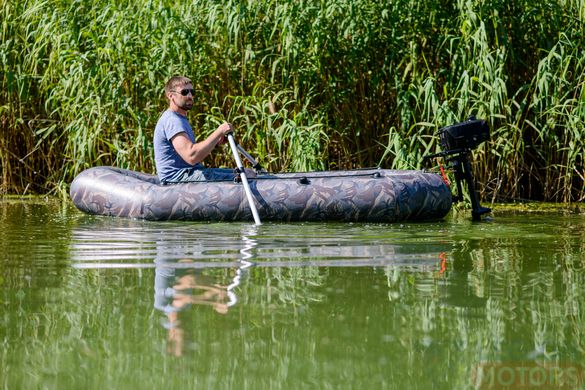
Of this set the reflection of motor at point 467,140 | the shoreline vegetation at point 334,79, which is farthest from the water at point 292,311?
the shoreline vegetation at point 334,79

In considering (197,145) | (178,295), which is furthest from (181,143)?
(178,295)

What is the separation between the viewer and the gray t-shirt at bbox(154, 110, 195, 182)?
829 cm

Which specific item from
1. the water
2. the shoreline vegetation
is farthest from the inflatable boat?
the water

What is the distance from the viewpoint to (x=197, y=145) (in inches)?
319

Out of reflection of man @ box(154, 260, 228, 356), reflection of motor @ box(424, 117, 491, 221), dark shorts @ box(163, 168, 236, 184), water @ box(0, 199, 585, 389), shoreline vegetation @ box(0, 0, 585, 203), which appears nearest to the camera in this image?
water @ box(0, 199, 585, 389)

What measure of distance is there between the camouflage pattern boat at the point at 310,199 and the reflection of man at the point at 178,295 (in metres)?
2.78

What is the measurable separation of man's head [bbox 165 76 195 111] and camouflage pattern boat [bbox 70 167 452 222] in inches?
23.9

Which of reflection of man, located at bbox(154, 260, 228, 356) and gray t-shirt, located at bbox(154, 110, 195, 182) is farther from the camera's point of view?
gray t-shirt, located at bbox(154, 110, 195, 182)

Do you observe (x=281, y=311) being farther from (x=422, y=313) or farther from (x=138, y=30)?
(x=138, y=30)

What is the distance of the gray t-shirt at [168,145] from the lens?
8.29m

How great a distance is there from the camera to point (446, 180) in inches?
321

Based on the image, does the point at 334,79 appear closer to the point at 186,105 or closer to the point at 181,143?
the point at 186,105

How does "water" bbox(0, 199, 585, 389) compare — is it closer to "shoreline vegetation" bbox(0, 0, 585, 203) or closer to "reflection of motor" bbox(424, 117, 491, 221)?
"reflection of motor" bbox(424, 117, 491, 221)

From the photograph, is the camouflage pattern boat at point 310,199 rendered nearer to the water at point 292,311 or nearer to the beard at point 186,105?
the beard at point 186,105
